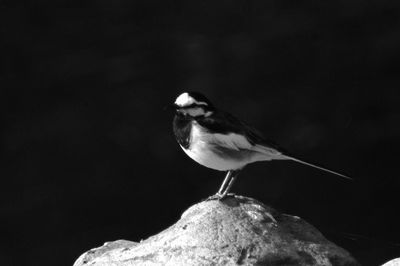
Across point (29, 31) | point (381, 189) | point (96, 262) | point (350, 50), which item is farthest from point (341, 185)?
point (96, 262)

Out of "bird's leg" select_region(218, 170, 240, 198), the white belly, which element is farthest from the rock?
the white belly

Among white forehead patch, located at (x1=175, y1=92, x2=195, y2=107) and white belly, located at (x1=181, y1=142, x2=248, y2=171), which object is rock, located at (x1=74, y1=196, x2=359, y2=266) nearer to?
white belly, located at (x1=181, y1=142, x2=248, y2=171)

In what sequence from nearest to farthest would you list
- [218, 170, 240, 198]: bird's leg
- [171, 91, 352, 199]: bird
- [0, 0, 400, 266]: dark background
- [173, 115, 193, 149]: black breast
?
[218, 170, 240, 198]: bird's leg < [171, 91, 352, 199]: bird < [173, 115, 193, 149]: black breast < [0, 0, 400, 266]: dark background

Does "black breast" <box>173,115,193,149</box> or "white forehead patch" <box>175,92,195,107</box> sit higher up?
"white forehead patch" <box>175,92,195,107</box>

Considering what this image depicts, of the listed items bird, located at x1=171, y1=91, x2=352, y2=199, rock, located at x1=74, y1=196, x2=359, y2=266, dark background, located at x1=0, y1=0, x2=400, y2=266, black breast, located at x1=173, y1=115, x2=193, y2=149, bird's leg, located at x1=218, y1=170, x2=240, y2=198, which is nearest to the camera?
rock, located at x1=74, y1=196, x2=359, y2=266

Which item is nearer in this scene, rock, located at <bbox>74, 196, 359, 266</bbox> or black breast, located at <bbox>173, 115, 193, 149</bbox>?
rock, located at <bbox>74, 196, 359, 266</bbox>

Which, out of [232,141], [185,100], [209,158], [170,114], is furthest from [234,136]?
[170,114]

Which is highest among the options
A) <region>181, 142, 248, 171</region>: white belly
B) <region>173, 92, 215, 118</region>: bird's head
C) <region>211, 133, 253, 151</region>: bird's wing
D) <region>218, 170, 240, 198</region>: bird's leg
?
<region>173, 92, 215, 118</region>: bird's head
